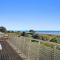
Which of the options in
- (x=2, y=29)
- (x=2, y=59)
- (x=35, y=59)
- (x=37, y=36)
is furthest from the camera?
Answer: (x=2, y=29)

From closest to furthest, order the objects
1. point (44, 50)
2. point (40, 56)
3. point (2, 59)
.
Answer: point (44, 50)
point (40, 56)
point (2, 59)

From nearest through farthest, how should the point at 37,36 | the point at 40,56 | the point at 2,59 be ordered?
the point at 40,56
the point at 2,59
the point at 37,36

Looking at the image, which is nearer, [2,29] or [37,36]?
[37,36]

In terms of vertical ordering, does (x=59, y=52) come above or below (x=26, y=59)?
above

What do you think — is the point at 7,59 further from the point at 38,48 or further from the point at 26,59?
the point at 38,48

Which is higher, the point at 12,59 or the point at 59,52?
the point at 59,52

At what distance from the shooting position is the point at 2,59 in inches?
565

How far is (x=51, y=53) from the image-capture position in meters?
8.77

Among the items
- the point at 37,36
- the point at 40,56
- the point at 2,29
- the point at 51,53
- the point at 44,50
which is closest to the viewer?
the point at 51,53

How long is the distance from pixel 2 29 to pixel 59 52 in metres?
68.7

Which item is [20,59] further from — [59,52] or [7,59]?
[59,52]

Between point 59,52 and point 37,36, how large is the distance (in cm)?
3628

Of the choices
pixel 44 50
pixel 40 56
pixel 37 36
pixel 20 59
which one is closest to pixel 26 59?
pixel 20 59

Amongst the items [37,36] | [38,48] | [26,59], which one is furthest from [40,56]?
[37,36]
